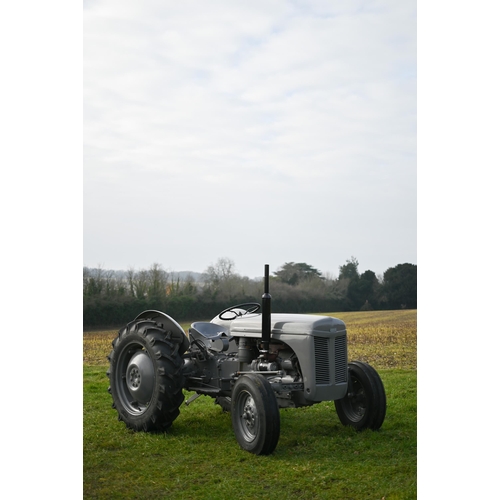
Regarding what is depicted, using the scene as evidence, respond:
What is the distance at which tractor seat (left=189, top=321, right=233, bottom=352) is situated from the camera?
4973 millimetres

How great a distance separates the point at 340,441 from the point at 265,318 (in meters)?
1.02

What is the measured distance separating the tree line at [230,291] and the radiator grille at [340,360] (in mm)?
4105

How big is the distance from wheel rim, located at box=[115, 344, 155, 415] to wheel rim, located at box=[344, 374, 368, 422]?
1.47m

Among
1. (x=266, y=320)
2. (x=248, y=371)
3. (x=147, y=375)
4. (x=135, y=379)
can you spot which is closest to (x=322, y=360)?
(x=266, y=320)

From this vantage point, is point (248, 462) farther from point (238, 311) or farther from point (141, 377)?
point (238, 311)

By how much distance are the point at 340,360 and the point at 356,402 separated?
0.52 m

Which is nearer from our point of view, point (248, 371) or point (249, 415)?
point (249, 415)

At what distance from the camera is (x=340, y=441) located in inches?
179

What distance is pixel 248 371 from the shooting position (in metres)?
4.76

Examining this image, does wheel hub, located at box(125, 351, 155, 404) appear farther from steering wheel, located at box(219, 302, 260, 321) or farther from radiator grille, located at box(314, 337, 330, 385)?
radiator grille, located at box(314, 337, 330, 385)

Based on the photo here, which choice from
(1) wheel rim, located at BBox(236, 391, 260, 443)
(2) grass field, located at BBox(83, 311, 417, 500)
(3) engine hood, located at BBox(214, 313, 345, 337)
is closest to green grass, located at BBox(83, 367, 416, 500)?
(2) grass field, located at BBox(83, 311, 417, 500)
